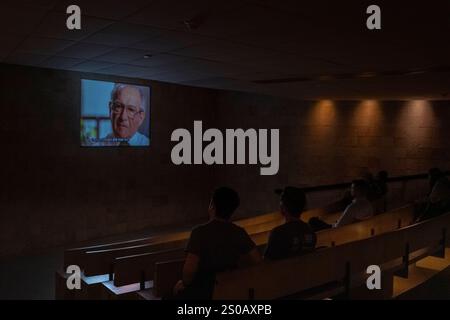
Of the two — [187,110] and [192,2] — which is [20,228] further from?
[192,2]

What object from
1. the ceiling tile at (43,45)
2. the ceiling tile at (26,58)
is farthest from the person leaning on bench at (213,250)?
the ceiling tile at (26,58)

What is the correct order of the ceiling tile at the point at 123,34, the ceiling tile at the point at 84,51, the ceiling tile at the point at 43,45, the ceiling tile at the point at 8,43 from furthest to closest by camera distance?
the ceiling tile at the point at 84,51 → the ceiling tile at the point at 43,45 → the ceiling tile at the point at 8,43 → the ceiling tile at the point at 123,34

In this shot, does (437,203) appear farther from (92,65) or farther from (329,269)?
(92,65)

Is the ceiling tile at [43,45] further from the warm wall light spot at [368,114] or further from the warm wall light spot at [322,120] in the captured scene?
the warm wall light spot at [368,114]

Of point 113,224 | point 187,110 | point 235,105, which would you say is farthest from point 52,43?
point 235,105

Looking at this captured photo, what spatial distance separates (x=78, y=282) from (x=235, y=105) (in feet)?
25.0

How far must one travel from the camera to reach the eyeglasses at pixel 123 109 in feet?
27.1

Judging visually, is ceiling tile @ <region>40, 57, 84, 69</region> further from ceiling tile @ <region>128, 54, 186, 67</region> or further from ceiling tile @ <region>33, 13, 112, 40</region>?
ceiling tile @ <region>33, 13, 112, 40</region>

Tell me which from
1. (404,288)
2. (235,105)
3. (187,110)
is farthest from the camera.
→ (235,105)

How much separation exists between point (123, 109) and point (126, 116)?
0.16 meters

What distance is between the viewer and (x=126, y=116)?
28.0 ft

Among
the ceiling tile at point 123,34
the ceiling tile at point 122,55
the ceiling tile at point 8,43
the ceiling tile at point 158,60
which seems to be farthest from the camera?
the ceiling tile at point 158,60

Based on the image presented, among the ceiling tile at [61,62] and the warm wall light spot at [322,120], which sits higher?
the ceiling tile at [61,62]
